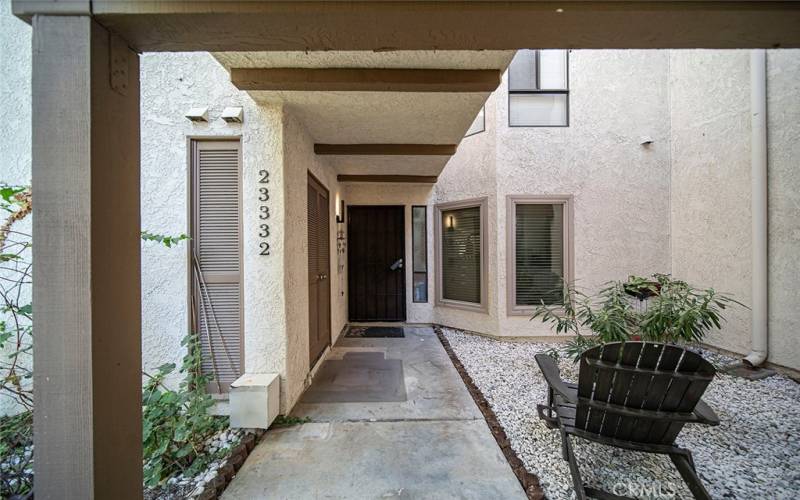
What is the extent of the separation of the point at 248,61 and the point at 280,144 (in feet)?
2.30

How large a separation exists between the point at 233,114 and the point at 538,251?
4.70 metres

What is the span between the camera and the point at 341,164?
15.3 ft

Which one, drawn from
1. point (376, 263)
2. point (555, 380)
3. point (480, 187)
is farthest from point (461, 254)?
point (555, 380)

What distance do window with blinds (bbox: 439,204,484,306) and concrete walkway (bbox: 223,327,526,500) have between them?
7.46 feet

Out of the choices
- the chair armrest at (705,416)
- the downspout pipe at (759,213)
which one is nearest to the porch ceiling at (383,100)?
the chair armrest at (705,416)

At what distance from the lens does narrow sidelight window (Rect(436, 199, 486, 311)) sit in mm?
5516

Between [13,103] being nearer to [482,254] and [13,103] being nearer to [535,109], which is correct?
[482,254]

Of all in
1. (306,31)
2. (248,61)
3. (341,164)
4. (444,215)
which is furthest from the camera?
(444,215)

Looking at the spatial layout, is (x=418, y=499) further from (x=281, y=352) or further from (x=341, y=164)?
(x=341, y=164)

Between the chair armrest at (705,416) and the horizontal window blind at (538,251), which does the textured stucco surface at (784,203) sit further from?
the chair armrest at (705,416)

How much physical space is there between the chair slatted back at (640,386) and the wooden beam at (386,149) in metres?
2.85

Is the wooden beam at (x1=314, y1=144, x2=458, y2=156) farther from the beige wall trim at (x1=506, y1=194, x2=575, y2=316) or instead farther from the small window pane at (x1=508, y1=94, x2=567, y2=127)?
the small window pane at (x1=508, y1=94, x2=567, y2=127)

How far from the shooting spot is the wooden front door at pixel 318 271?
3662mm

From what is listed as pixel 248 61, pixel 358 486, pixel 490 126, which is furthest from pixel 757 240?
pixel 248 61
